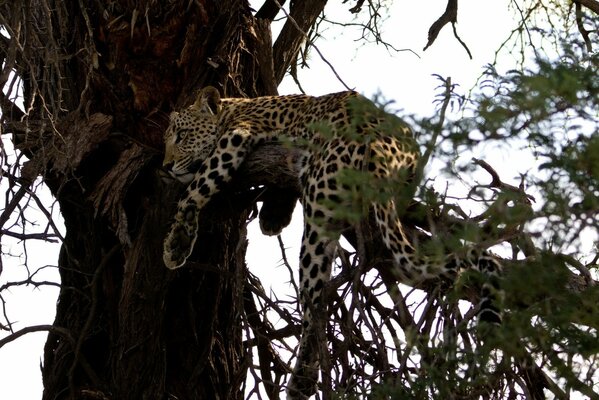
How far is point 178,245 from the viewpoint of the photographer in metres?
8.67

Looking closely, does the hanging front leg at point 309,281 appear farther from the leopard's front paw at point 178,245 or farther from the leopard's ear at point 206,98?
the leopard's ear at point 206,98

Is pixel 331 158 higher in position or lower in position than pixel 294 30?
lower

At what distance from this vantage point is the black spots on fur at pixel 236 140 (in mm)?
8914

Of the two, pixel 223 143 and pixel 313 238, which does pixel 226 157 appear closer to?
pixel 223 143

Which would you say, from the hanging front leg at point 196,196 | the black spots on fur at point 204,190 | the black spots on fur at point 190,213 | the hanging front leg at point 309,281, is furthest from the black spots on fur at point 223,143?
the hanging front leg at point 309,281

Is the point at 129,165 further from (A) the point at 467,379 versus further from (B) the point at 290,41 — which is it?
(A) the point at 467,379

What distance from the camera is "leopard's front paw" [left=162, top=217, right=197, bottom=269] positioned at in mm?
8641

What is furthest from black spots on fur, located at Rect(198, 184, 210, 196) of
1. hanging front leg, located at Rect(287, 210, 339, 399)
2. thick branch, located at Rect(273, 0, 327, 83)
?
thick branch, located at Rect(273, 0, 327, 83)

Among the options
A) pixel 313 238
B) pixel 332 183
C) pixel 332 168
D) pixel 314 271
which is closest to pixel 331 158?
pixel 332 168

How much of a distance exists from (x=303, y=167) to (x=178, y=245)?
984mm

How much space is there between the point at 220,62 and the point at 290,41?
769 millimetres

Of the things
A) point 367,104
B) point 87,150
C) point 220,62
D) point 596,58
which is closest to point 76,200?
point 87,150

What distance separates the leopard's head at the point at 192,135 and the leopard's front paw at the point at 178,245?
0.53 metres

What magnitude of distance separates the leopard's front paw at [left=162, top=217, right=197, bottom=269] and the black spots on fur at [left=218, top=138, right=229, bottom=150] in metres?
0.62
